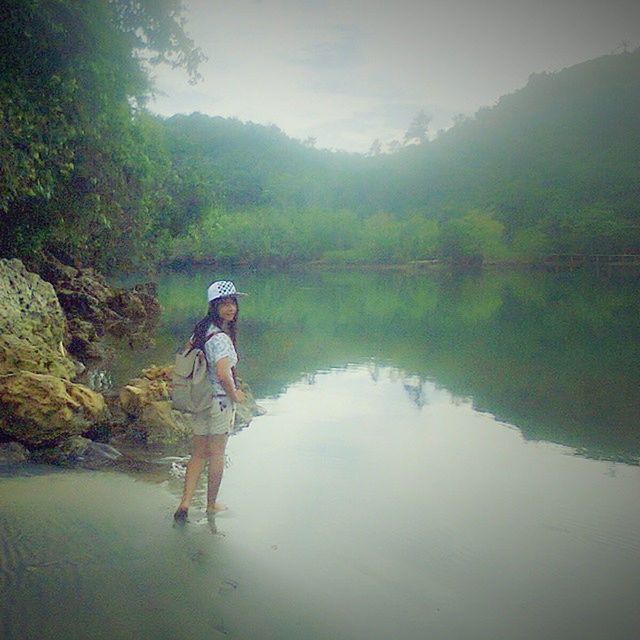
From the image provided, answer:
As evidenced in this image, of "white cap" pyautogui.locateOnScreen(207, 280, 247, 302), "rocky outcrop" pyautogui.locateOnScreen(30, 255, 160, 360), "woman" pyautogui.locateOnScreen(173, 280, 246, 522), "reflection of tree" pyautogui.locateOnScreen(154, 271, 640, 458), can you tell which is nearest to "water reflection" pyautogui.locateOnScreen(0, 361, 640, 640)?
"woman" pyautogui.locateOnScreen(173, 280, 246, 522)

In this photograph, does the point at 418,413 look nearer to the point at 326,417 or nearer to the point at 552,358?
the point at 326,417

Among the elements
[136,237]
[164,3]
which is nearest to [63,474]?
[164,3]

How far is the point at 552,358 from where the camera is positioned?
14.6 meters

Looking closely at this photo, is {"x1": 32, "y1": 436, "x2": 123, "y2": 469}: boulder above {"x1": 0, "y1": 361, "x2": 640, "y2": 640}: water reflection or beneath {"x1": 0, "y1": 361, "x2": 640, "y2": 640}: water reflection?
beneath

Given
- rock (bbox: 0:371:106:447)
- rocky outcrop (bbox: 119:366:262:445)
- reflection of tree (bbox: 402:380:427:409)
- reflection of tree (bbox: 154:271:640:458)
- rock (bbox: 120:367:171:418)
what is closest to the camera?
rock (bbox: 0:371:106:447)

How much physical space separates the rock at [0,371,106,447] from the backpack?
6.29ft

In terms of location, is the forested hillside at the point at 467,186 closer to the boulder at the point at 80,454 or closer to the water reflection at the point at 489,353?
the water reflection at the point at 489,353

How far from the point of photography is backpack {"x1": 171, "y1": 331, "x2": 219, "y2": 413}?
480 cm

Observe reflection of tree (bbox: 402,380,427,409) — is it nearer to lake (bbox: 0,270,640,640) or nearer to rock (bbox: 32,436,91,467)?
lake (bbox: 0,270,640,640)

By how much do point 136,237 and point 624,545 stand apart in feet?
56.5

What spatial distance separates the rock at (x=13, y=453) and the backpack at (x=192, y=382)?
6.94 feet

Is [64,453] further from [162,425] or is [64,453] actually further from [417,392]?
[417,392]

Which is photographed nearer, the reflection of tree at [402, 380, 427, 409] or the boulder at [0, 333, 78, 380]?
the boulder at [0, 333, 78, 380]

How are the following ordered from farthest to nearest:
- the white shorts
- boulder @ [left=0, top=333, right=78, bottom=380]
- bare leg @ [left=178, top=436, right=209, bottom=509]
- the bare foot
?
boulder @ [left=0, top=333, right=78, bottom=380] → the bare foot → bare leg @ [left=178, top=436, right=209, bottom=509] → the white shorts
